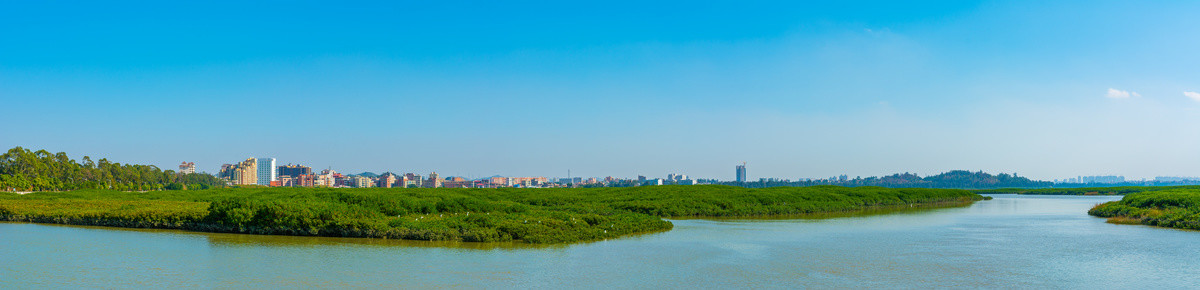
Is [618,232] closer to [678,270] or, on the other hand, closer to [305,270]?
[678,270]

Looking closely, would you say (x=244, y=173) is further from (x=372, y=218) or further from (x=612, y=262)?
(x=612, y=262)

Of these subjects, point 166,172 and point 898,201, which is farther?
point 166,172

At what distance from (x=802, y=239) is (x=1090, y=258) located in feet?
22.7

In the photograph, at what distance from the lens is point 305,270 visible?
13336 mm

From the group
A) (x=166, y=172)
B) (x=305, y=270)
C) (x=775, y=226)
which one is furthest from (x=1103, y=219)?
(x=166, y=172)

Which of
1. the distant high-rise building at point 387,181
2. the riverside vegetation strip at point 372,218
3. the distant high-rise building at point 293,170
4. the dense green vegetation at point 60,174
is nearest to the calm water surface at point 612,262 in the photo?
the riverside vegetation strip at point 372,218

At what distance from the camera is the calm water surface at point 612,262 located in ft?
40.8

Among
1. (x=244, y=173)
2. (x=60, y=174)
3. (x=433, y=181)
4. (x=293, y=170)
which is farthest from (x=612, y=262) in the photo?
(x=293, y=170)

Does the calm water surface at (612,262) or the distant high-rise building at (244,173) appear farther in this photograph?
the distant high-rise building at (244,173)

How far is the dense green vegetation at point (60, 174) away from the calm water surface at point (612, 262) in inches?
1930

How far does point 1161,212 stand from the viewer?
2864cm

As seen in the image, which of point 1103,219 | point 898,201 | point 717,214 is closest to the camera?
point 1103,219

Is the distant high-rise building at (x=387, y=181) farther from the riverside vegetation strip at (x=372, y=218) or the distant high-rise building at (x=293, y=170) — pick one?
the riverside vegetation strip at (x=372, y=218)

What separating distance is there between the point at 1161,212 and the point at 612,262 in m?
25.8
